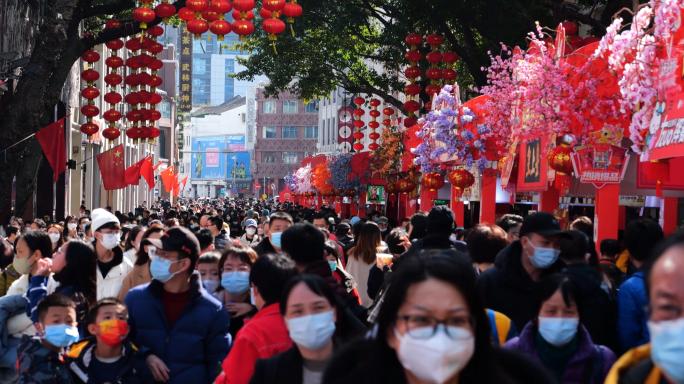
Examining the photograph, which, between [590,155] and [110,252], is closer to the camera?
[110,252]

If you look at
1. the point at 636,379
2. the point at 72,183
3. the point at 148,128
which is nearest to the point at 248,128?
the point at 72,183

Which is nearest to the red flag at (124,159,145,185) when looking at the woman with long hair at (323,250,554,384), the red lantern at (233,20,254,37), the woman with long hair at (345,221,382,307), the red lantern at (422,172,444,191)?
the red lantern at (422,172,444,191)

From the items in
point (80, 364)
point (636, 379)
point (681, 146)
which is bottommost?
point (80, 364)

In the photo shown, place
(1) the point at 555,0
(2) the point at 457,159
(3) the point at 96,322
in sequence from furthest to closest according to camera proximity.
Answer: (1) the point at 555,0 < (2) the point at 457,159 < (3) the point at 96,322

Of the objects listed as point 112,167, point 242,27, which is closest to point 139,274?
point 242,27

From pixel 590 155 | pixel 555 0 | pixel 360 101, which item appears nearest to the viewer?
pixel 590 155

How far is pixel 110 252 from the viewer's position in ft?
31.5

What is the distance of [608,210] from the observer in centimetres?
1413

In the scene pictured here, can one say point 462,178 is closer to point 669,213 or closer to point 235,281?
point 669,213

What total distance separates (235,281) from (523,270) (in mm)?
1764

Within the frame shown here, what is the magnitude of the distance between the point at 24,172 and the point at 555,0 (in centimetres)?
1057

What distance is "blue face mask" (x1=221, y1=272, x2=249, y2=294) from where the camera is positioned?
7.49 meters

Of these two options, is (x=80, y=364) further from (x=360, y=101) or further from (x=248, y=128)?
(x=248, y=128)

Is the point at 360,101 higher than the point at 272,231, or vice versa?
the point at 360,101
